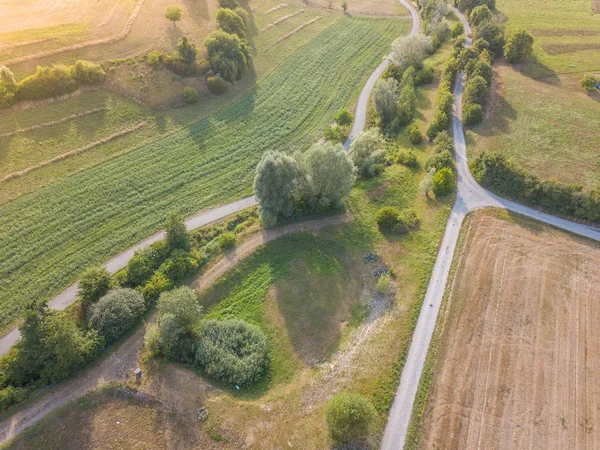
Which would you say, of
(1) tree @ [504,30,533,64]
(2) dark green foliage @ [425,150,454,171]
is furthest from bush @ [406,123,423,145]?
(1) tree @ [504,30,533,64]

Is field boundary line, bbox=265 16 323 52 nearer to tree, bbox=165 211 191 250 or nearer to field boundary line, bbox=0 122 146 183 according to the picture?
field boundary line, bbox=0 122 146 183

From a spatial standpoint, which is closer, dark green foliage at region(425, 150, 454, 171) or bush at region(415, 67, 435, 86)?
dark green foliage at region(425, 150, 454, 171)

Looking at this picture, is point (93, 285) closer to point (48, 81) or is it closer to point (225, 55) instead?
point (48, 81)

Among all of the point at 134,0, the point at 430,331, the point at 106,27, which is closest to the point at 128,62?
the point at 106,27

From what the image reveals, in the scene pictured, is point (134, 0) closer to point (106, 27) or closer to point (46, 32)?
point (106, 27)

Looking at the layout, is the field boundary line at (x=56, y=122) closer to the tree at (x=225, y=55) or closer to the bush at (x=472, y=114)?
the tree at (x=225, y=55)

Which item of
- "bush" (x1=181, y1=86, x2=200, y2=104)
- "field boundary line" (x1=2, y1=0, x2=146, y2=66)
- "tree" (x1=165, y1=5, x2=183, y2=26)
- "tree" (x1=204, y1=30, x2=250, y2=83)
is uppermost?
"tree" (x1=165, y1=5, x2=183, y2=26)

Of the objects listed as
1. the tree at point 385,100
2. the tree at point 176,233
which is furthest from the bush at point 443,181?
the tree at point 176,233
